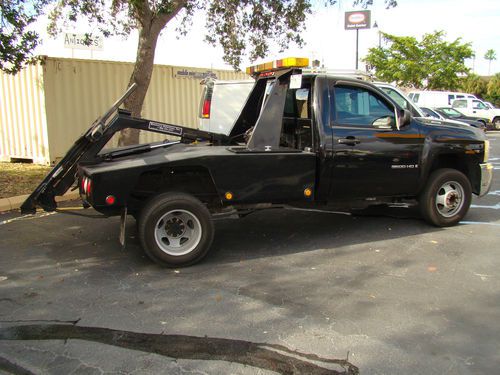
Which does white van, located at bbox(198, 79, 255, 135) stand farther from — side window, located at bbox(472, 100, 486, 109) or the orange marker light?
side window, located at bbox(472, 100, 486, 109)

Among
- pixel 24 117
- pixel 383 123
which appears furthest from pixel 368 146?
pixel 24 117

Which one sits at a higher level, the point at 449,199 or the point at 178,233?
the point at 449,199

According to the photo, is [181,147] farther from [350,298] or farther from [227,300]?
[350,298]

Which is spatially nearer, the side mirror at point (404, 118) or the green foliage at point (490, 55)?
the side mirror at point (404, 118)

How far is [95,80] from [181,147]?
7.19 m

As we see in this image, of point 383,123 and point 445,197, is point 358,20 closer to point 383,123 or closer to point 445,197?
point 445,197

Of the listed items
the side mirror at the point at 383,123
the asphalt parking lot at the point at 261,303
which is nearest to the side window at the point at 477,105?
the asphalt parking lot at the point at 261,303

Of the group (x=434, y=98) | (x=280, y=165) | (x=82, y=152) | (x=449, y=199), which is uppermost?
(x=434, y=98)

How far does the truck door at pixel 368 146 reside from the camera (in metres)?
5.62

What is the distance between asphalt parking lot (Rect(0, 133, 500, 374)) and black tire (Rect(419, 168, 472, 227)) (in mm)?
218

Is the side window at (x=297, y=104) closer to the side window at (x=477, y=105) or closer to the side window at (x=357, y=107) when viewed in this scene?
the side window at (x=357, y=107)

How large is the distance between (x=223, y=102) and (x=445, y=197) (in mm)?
5051

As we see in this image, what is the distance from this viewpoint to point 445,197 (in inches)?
251

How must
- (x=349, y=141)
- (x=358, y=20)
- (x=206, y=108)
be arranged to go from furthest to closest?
(x=358, y=20) → (x=206, y=108) → (x=349, y=141)
